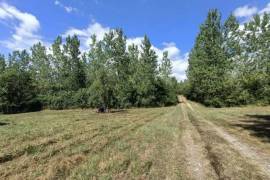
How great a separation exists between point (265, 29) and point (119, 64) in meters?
23.8

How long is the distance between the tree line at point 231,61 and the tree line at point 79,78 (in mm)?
10517

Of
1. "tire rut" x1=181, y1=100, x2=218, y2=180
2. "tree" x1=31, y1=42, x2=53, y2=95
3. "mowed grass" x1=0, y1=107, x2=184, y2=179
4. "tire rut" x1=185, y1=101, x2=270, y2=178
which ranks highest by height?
"tree" x1=31, y1=42, x2=53, y2=95

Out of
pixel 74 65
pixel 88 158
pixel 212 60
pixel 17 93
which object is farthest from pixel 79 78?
pixel 88 158

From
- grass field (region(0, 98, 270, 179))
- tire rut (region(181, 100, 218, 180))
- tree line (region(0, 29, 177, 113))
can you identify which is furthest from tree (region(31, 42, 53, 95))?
tire rut (region(181, 100, 218, 180))

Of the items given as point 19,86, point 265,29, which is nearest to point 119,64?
point 19,86

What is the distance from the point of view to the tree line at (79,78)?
132 ft

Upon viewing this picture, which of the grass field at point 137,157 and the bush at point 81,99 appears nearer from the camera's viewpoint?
the grass field at point 137,157

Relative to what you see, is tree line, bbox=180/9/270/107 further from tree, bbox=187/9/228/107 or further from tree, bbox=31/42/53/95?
tree, bbox=31/42/53/95

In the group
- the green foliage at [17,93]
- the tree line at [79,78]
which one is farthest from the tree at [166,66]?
the green foliage at [17,93]

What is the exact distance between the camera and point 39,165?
611cm

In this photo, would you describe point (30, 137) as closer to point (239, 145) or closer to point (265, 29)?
point (239, 145)

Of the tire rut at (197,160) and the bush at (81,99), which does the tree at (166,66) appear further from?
the tire rut at (197,160)

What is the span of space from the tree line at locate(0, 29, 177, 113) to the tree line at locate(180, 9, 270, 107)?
10.5m

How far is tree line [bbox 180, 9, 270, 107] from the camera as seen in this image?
3081 centimetres
